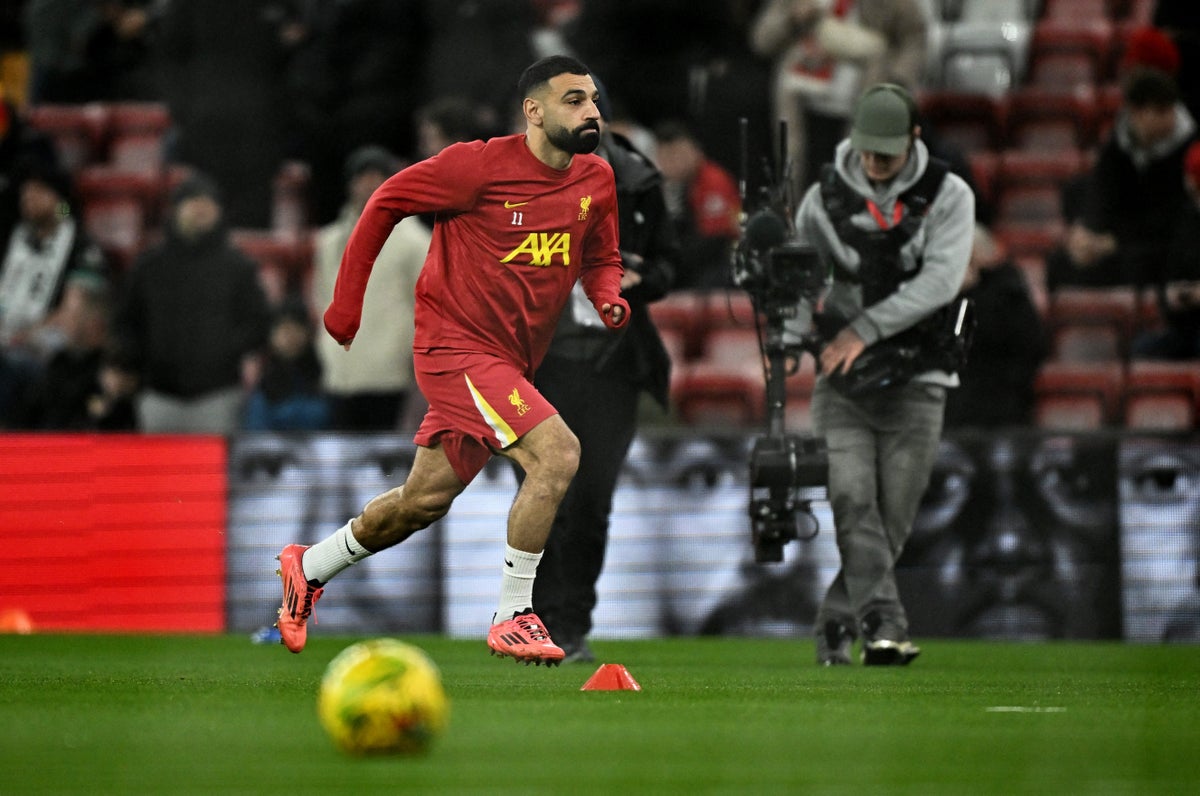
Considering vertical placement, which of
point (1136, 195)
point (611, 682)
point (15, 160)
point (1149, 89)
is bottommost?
point (611, 682)

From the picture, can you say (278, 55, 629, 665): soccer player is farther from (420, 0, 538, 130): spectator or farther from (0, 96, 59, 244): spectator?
(0, 96, 59, 244): spectator

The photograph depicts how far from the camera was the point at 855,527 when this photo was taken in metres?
9.11

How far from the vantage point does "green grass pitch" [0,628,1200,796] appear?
4734 mm

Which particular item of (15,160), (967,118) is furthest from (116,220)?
(967,118)

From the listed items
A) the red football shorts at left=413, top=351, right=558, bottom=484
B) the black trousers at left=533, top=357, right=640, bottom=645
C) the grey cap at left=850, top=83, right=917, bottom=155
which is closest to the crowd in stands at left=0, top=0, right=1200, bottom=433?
the grey cap at left=850, top=83, right=917, bottom=155

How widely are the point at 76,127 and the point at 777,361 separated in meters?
9.54

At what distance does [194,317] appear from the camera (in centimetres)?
1327

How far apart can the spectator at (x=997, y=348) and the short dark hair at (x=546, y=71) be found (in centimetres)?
431

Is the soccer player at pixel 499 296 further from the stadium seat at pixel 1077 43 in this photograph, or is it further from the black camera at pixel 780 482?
the stadium seat at pixel 1077 43

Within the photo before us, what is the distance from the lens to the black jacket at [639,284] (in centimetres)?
917

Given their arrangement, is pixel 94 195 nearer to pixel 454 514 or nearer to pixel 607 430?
pixel 454 514

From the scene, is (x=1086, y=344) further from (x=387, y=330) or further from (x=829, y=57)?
(x=387, y=330)

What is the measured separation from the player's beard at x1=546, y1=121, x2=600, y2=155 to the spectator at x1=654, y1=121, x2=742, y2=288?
531 cm

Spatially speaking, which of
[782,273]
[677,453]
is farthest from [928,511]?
[782,273]
